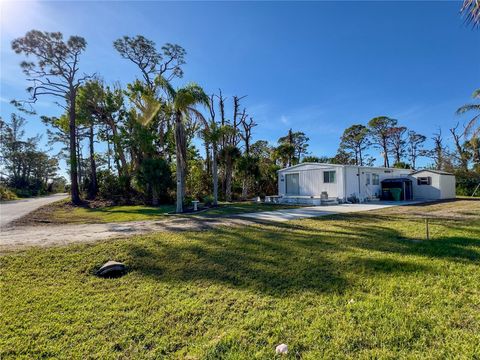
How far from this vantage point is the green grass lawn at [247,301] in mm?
2320

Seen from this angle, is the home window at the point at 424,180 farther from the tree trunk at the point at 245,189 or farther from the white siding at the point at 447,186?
the tree trunk at the point at 245,189

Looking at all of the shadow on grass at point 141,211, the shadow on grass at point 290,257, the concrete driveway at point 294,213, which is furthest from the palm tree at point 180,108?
the shadow on grass at point 290,257

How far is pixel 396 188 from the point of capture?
17750 millimetres

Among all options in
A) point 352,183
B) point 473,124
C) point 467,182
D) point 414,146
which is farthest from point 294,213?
point 414,146

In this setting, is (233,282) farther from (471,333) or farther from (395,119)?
(395,119)

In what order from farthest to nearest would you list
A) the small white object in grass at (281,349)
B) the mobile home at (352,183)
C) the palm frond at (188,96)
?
the mobile home at (352,183) < the palm frond at (188,96) < the small white object in grass at (281,349)

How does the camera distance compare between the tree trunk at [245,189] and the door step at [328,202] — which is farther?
the tree trunk at [245,189]

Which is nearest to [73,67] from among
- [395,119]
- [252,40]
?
[252,40]

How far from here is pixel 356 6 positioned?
32.1 feet

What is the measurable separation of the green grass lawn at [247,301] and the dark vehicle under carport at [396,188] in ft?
44.6

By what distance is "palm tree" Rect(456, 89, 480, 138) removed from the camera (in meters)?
15.5

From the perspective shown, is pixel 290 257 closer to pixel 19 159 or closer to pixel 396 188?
pixel 396 188

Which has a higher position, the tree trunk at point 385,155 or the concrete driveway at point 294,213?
the tree trunk at point 385,155

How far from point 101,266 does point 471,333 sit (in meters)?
5.18
